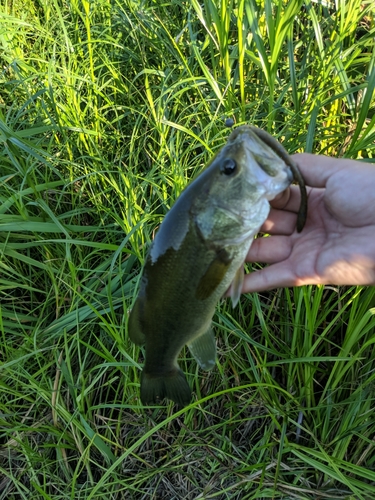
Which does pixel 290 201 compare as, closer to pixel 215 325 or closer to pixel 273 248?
pixel 273 248

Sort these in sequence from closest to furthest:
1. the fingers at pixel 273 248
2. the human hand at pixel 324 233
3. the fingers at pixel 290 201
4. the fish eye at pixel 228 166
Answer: the fish eye at pixel 228 166 < the human hand at pixel 324 233 < the fingers at pixel 290 201 < the fingers at pixel 273 248

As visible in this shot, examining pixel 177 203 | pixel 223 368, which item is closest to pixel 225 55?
pixel 177 203

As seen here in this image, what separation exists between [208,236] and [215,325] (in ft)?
2.75

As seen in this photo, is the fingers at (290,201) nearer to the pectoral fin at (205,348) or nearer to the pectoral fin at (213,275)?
the pectoral fin at (213,275)

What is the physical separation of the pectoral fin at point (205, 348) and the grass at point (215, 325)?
0.14 metres

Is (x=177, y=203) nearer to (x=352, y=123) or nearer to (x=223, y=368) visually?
(x=223, y=368)

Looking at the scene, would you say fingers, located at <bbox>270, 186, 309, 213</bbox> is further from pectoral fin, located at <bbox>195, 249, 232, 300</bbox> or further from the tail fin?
the tail fin

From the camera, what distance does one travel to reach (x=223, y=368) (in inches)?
77.3

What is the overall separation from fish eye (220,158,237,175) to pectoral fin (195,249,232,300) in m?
0.25

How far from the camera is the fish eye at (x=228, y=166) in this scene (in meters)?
1.26

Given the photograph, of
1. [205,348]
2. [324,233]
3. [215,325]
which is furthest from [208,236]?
[215,325]

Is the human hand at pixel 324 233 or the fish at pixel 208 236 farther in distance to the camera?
the human hand at pixel 324 233

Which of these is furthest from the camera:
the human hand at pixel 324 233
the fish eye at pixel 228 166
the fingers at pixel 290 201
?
the fingers at pixel 290 201

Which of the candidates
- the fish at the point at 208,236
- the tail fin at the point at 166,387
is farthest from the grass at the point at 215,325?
the fish at the point at 208,236
